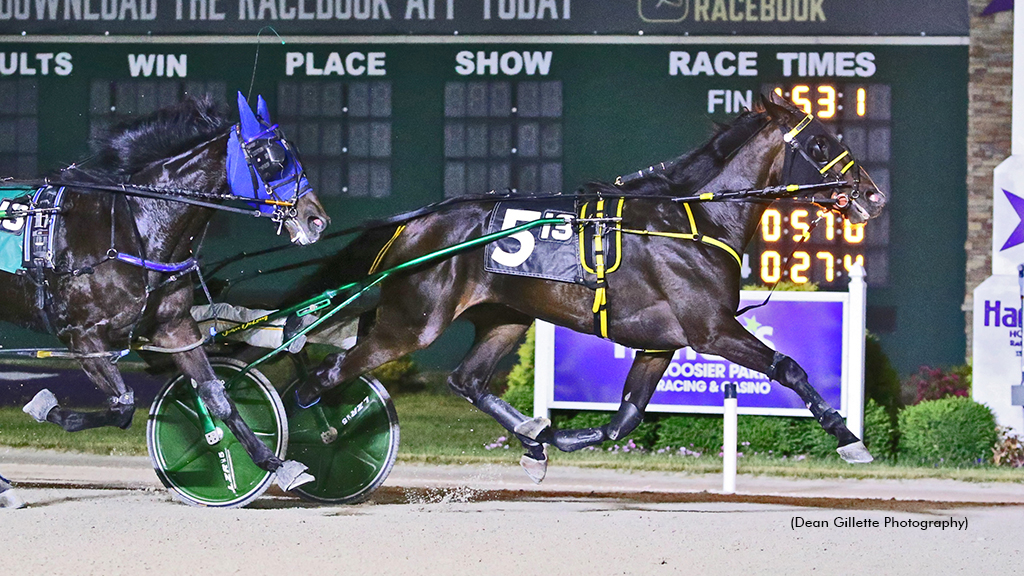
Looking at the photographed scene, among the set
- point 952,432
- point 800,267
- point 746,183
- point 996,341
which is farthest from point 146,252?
point 996,341

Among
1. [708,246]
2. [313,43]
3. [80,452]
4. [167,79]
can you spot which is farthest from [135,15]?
[708,246]

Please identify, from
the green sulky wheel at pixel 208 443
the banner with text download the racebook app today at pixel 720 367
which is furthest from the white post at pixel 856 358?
the green sulky wheel at pixel 208 443

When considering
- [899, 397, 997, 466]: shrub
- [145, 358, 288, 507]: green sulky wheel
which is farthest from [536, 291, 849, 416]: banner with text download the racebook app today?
[145, 358, 288, 507]: green sulky wheel

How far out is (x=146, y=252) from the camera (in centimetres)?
560

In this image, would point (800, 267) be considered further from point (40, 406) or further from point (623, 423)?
point (40, 406)

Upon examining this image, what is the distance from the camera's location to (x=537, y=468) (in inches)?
241

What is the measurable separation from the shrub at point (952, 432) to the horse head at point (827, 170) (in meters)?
2.93

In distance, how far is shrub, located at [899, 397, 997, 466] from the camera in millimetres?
8250

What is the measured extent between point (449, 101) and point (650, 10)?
1407 mm

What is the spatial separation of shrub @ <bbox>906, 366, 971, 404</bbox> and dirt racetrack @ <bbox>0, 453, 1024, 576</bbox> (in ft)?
4.27

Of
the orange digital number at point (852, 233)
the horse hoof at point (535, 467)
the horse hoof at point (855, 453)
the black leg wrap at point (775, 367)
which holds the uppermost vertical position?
the orange digital number at point (852, 233)

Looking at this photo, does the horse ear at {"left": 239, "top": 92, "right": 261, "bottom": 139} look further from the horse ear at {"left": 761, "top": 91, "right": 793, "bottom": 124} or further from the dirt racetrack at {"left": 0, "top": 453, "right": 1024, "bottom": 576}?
the horse ear at {"left": 761, "top": 91, "right": 793, "bottom": 124}

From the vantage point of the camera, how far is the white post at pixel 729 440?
716 centimetres

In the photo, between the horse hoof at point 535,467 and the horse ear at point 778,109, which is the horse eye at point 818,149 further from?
the horse hoof at point 535,467
